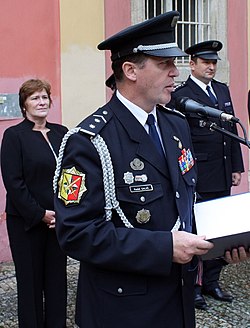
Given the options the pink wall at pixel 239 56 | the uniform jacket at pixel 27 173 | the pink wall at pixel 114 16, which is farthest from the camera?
the pink wall at pixel 239 56

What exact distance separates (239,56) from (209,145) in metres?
3.41

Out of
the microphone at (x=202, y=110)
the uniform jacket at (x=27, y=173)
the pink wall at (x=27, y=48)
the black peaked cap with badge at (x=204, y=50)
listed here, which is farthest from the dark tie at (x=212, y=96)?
the pink wall at (x=27, y=48)

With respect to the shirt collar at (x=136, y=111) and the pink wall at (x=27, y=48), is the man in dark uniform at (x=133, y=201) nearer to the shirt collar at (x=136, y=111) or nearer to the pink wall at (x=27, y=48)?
the shirt collar at (x=136, y=111)

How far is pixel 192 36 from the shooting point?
7805 mm

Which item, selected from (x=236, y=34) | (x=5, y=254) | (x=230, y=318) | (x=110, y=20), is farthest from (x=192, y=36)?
(x=230, y=318)

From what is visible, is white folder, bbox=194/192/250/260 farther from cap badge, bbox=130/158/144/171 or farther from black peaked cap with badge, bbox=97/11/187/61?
black peaked cap with badge, bbox=97/11/187/61

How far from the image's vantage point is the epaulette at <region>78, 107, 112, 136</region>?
A: 2.21 metres

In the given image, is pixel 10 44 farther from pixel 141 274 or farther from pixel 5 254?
pixel 141 274

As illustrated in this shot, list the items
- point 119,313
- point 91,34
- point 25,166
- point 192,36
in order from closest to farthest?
1. point 119,313
2. point 25,166
3. point 91,34
4. point 192,36

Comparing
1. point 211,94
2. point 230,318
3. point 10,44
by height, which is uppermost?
point 10,44

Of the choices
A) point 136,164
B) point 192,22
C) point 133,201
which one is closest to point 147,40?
point 136,164

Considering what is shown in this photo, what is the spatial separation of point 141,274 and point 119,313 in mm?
189

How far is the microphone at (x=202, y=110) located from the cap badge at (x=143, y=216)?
1168mm

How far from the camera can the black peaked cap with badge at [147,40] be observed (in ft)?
7.47
